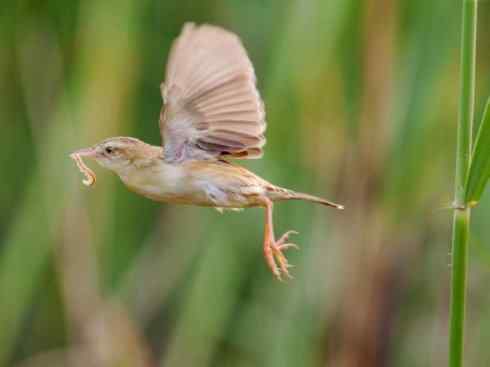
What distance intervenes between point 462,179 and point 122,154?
0.68 meters

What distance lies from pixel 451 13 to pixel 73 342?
163 cm

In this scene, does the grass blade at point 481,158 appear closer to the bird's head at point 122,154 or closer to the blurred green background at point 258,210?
the bird's head at point 122,154

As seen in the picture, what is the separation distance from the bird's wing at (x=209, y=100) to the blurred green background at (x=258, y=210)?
58 centimetres

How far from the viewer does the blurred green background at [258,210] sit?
2393 mm

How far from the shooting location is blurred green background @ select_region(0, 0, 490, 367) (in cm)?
239

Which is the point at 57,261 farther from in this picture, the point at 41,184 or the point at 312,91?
the point at 312,91

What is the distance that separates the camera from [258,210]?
2842 millimetres

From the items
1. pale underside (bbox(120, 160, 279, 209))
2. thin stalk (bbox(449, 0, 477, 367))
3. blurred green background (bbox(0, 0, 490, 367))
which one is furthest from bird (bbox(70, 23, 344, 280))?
blurred green background (bbox(0, 0, 490, 367))

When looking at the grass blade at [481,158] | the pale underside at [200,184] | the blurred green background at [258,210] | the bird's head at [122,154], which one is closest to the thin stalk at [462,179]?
the grass blade at [481,158]

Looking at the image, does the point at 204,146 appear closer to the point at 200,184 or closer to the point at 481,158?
the point at 200,184

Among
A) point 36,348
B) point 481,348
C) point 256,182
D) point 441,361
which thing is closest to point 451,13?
point 256,182

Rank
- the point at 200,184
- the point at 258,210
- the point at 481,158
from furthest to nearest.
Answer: the point at 258,210 < the point at 200,184 < the point at 481,158

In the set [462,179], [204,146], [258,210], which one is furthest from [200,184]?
[258,210]

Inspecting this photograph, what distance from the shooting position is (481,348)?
2652mm
